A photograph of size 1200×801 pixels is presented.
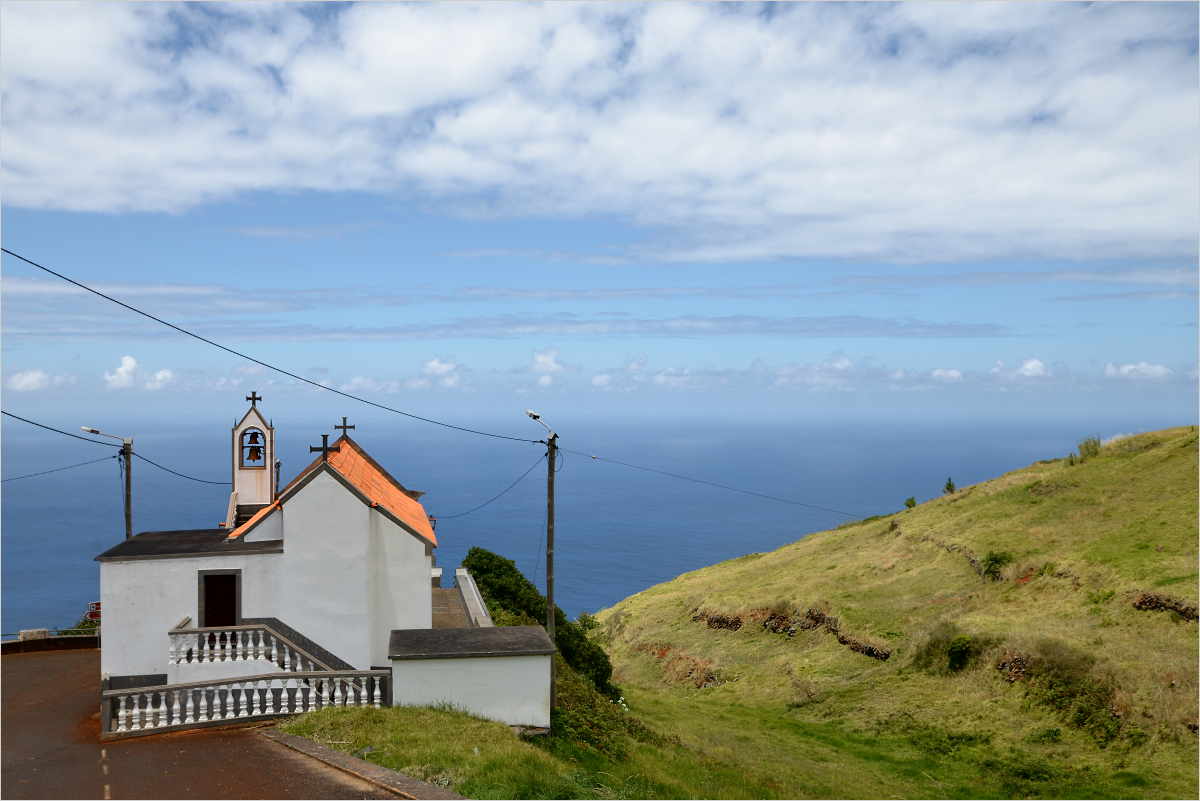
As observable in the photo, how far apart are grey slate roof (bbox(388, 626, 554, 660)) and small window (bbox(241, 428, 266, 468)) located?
33.5 feet

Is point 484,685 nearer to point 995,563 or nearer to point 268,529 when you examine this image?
point 268,529

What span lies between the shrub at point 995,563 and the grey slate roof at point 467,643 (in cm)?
2492

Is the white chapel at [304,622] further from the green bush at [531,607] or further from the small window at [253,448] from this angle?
the green bush at [531,607]

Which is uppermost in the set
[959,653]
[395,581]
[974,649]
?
[395,581]

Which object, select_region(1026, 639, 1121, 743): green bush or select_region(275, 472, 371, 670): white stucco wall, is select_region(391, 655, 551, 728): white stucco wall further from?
select_region(1026, 639, 1121, 743): green bush

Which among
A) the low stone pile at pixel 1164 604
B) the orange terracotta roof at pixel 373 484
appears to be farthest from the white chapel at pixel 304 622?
the low stone pile at pixel 1164 604

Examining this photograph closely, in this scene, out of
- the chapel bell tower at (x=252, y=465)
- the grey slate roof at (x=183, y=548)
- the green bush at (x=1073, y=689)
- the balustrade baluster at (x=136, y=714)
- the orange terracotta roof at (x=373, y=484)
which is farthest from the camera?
the chapel bell tower at (x=252, y=465)

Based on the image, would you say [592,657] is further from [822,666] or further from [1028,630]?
[1028,630]

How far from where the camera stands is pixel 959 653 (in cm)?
2733

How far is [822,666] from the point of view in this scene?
104 feet

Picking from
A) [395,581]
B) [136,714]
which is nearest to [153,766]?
[136,714]

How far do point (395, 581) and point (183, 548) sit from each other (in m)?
5.20

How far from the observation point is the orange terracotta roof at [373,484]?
2057 centimetres

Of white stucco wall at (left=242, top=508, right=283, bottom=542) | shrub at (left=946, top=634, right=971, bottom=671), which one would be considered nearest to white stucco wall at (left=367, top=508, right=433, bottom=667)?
white stucco wall at (left=242, top=508, right=283, bottom=542)
